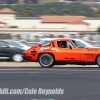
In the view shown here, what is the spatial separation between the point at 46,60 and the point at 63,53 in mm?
792

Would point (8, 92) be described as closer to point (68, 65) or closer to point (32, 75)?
point (32, 75)

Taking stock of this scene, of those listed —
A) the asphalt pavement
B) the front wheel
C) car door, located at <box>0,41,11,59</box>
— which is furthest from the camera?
car door, located at <box>0,41,11,59</box>

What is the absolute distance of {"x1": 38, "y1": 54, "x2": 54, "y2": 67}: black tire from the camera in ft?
72.7

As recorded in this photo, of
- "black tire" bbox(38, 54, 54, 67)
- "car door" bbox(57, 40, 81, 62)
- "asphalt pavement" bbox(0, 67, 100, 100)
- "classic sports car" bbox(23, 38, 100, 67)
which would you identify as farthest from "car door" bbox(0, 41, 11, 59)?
"asphalt pavement" bbox(0, 67, 100, 100)

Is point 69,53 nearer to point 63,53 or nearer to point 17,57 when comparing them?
point 63,53

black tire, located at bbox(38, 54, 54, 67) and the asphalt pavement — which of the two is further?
black tire, located at bbox(38, 54, 54, 67)

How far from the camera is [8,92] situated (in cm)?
1251

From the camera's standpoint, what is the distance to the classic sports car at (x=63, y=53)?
21.8m

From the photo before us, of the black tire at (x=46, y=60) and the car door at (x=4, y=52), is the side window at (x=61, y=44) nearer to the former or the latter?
the black tire at (x=46, y=60)

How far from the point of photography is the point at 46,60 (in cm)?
2227

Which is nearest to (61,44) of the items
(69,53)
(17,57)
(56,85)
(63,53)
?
(63,53)

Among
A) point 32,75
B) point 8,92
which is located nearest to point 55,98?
point 8,92

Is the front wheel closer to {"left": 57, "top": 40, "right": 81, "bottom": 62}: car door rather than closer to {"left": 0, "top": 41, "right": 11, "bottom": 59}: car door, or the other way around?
{"left": 0, "top": 41, "right": 11, "bottom": 59}: car door

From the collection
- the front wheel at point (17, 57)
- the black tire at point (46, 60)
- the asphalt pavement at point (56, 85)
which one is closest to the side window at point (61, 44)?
the black tire at point (46, 60)
